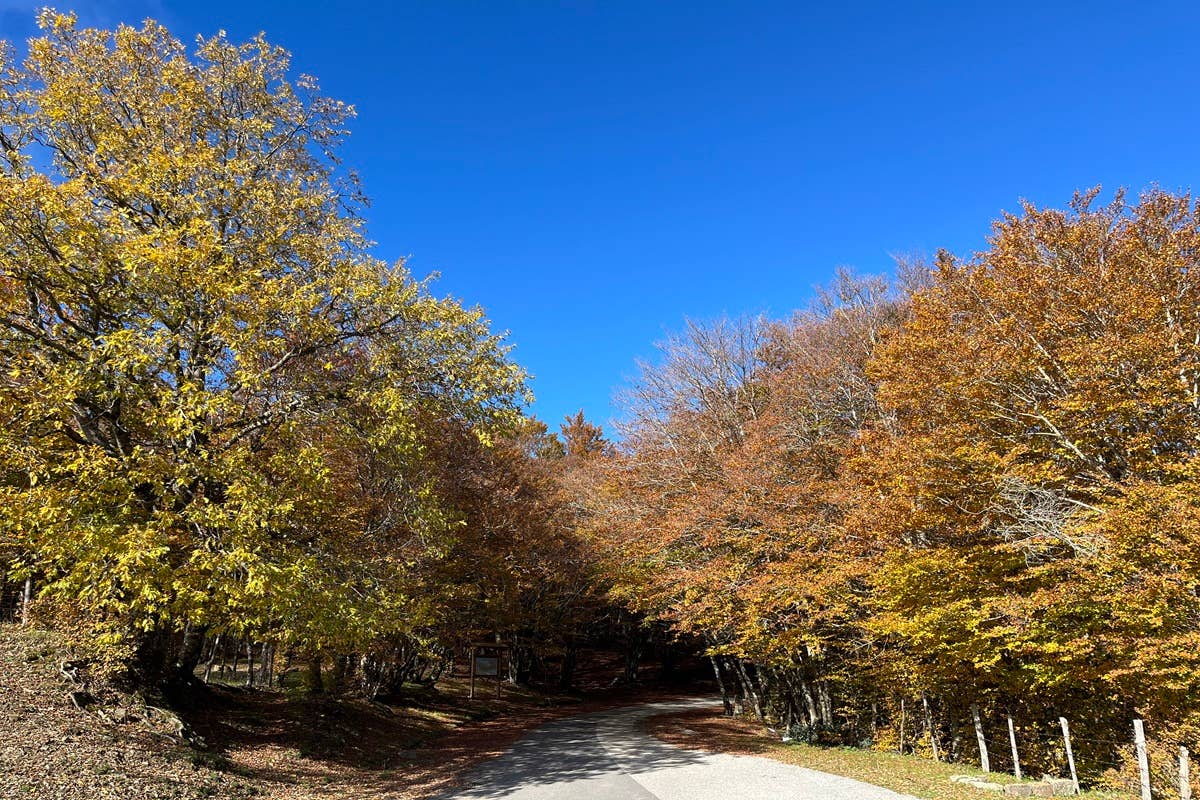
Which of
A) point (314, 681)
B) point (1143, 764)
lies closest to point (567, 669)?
point (314, 681)

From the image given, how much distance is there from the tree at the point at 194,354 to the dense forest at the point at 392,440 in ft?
0.21

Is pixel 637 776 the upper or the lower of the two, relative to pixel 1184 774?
lower

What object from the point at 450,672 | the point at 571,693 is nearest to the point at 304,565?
the point at 450,672

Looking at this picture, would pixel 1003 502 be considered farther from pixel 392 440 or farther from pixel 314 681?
pixel 314 681

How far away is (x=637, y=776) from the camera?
1156 centimetres

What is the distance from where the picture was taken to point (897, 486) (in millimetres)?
13656

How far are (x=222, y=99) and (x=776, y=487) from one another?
15.2 metres

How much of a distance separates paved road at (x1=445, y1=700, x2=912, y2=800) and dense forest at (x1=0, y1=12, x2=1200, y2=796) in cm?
301

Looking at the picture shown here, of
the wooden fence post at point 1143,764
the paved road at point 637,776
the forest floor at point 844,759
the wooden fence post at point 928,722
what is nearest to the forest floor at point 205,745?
the paved road at point 637,776

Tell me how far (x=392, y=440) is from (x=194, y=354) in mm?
3325

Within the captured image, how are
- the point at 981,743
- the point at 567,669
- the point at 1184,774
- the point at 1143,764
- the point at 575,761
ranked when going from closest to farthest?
the point at 1184,774 → the point at 1143,764 → the point at 981,743 → the point at 575,761 → the point at 567,669

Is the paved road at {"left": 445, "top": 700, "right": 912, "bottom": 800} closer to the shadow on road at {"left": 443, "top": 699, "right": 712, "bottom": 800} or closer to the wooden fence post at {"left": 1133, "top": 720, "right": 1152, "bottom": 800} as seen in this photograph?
the shadow on road at {"left": 443, "top": 699, "right": 712, "bottom": 800}

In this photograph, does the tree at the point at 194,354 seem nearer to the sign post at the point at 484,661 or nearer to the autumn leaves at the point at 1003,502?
the autumn leaves at the point at 1003,502

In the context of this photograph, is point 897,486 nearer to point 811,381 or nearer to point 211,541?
point 811,381
